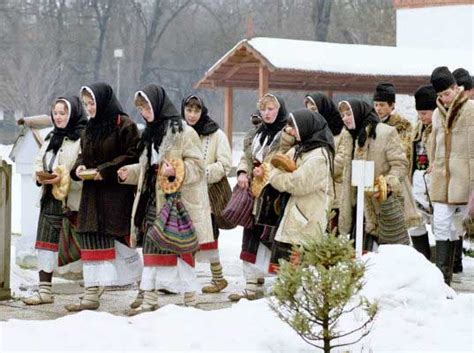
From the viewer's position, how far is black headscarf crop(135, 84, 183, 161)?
855cm

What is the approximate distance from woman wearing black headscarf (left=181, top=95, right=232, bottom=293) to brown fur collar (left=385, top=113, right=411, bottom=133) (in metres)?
1.43

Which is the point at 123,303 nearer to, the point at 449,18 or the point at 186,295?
the point at 186,295

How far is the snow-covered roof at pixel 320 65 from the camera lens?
23125mm

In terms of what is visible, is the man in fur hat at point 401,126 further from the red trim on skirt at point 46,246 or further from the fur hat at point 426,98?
the red trim on skirt at point 46,246

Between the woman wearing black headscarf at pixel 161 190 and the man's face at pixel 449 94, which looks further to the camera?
the man's face at pixel 449 94

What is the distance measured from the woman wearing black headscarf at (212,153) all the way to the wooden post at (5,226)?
1623mm

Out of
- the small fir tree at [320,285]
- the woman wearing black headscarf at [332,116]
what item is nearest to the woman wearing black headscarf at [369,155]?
the woman wearing black headscarf at [332,116]

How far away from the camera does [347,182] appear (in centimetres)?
1000

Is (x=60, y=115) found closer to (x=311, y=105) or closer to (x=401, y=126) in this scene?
(x=311, y=105)

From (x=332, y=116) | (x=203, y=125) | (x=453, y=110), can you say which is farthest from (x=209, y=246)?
(x=453, y=110)

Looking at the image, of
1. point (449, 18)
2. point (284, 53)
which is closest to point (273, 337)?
point (284, 53)

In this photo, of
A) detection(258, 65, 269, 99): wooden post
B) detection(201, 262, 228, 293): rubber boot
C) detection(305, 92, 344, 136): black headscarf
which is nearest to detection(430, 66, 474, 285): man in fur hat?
detection(305, 92, 344, 136): black headscarf

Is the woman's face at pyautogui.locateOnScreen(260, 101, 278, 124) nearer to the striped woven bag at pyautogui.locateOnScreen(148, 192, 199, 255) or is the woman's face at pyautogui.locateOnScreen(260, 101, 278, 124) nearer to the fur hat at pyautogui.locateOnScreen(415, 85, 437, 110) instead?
the striped woven bag at pyautogui.locateOnScreen(148, 192, 199, 255)

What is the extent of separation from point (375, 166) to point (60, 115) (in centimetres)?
254
